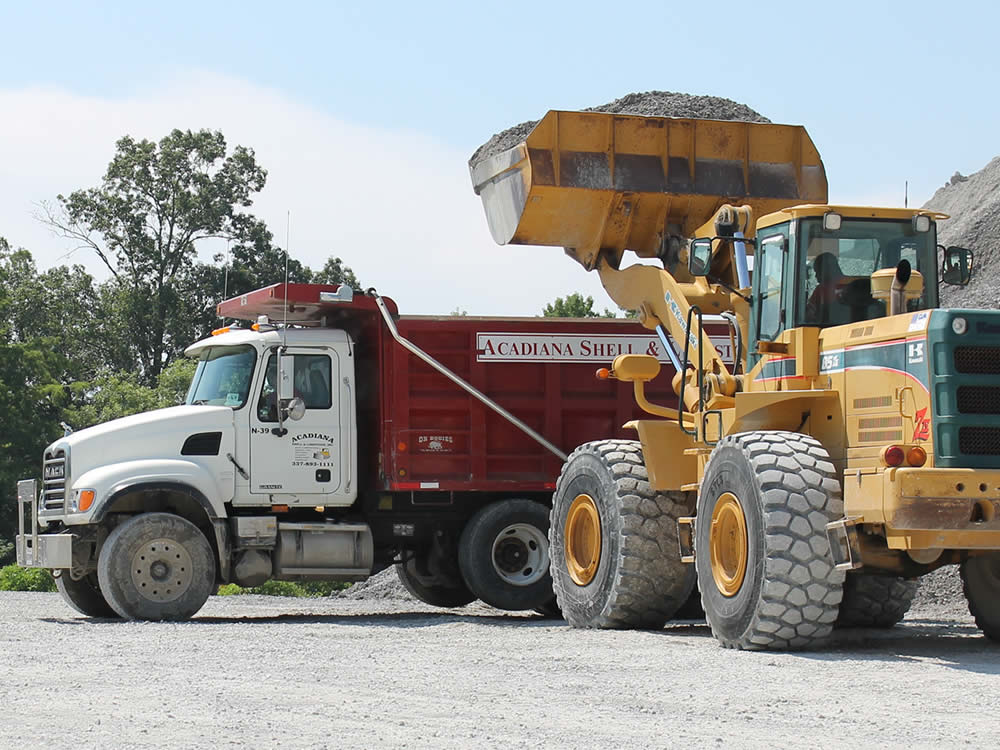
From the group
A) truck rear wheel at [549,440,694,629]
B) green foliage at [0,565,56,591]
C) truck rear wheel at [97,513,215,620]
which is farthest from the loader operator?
green foliage at [0,565,56,591]

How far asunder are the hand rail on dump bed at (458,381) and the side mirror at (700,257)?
4076 millimetres

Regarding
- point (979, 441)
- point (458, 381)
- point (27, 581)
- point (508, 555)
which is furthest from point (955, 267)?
point (27, 581)

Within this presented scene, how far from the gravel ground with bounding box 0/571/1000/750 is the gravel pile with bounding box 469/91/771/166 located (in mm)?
5203

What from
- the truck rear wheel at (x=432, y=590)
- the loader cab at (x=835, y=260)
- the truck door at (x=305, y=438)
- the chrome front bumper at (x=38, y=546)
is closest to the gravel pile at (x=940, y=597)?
the truck rear wheel at (x=432, y=590)

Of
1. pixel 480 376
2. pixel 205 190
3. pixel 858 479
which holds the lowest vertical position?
pixel 858 479

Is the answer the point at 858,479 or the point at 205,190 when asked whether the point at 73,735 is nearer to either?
the point at 858,479

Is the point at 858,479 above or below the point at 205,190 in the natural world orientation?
below

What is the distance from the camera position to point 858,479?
10336mm

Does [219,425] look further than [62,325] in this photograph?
No

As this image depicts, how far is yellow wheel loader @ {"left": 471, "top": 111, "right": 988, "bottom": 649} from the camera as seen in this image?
1018 cm

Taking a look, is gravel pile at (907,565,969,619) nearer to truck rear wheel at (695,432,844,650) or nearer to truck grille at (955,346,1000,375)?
truck rear wheel at (695,432,844,650)

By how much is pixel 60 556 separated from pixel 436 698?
23.8ft

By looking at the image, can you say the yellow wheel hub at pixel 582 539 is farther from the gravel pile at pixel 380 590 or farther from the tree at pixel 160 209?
the tree at pixel 160 209

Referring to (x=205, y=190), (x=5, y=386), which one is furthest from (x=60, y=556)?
(x=205, y=190)
